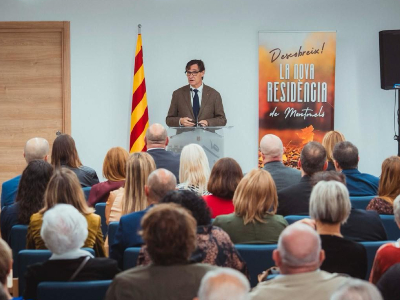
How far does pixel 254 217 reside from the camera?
3781mm

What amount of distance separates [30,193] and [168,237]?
2.01 meters

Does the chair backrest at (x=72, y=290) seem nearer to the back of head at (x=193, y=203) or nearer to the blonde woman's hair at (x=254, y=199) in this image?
the back of head at (x=193, y=203)

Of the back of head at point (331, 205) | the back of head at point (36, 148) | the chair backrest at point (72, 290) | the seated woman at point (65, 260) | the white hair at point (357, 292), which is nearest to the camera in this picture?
the white hair at point (357, 292)

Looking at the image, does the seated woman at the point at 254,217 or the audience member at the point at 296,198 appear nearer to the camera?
the seated woman at the point at 254,217

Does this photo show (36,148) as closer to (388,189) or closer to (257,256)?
(257,256)

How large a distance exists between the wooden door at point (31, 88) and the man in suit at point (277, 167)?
4.46 m

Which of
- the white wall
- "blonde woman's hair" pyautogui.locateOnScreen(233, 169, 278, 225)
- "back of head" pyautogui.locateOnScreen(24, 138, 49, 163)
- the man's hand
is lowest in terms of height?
"blonde woman's hair" pyautogui.locateOnScreen(233, 169, 278, 225)

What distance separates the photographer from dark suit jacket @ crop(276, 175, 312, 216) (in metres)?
4.55

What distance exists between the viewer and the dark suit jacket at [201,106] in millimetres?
8578

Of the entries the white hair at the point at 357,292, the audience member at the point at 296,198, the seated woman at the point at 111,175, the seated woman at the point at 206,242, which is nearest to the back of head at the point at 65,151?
the seated woman at the point at 111,175

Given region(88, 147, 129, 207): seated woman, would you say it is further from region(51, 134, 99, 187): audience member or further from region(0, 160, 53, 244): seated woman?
region(0, 160, 53, 244): seated woman

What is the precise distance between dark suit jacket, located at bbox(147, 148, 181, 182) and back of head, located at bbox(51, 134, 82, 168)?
0.70 m

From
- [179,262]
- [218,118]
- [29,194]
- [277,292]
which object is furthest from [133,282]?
[218,118]

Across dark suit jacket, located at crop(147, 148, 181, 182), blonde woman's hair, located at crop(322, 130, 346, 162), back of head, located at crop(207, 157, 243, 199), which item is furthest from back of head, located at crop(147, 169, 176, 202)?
blonde woman's hair, located at crop(322, 130, 346, 162)
